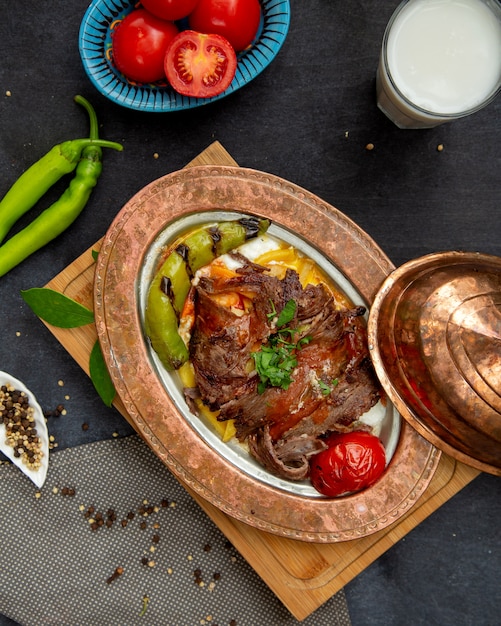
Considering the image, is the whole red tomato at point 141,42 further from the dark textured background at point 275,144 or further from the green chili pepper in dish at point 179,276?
the green chili pepper in dish at point 179,276

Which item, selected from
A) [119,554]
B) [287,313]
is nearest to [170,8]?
[287,313]

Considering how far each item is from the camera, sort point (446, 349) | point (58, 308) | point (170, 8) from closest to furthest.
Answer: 1. point (446, 349)
2. point (170, 8)
3. point (58, 308)

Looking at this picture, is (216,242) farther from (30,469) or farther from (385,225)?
(30,469)

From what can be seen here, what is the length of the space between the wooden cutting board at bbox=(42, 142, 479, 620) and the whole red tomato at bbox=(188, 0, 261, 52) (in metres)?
0.58

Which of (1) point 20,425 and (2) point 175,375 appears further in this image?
(1) point 20,425

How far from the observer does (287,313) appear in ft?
9.66

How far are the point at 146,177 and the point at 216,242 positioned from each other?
2.53 feet

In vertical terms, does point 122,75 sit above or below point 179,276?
above

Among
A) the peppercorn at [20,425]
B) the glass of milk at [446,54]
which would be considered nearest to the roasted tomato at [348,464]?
the peppercorn at [20,425]

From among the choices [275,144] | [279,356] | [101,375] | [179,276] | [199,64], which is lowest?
[101,375]

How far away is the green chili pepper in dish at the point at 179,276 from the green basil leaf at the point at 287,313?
1.41 feet

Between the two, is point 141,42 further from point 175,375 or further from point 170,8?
point 175,375

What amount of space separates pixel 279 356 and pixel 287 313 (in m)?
0.23

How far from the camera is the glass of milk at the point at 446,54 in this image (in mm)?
2947
